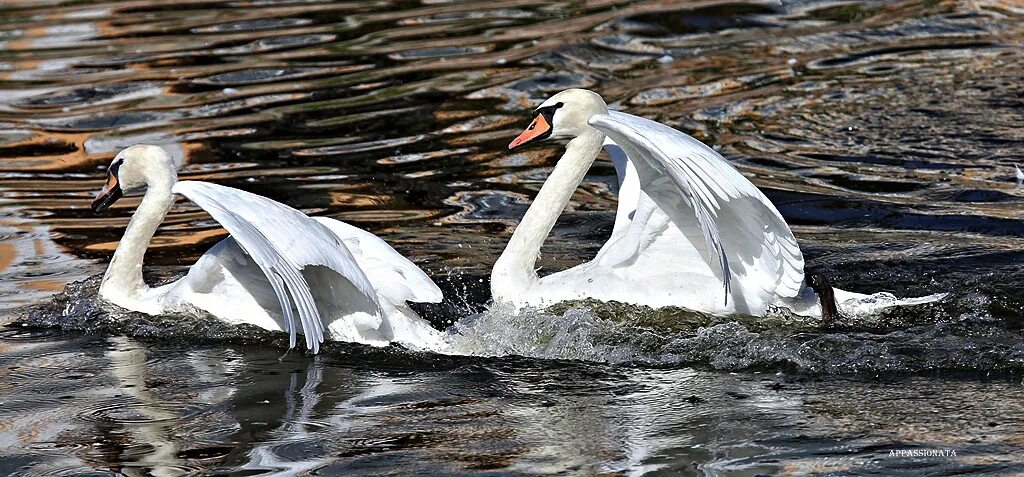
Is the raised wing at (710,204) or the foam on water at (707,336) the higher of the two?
the raised wing at (710,204)

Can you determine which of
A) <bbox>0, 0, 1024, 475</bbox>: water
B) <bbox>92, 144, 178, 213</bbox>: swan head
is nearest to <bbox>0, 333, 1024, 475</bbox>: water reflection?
<bbox>0, 0, 1024, 475</bbox>: water

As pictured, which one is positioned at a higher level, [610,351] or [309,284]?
[309,284]

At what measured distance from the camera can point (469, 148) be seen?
446 inches

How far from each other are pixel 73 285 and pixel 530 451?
11.2 feet

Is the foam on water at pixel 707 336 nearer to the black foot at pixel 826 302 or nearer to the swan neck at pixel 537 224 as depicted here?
the black foot at pixel 826 302

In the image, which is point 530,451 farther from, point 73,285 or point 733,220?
point 73,285

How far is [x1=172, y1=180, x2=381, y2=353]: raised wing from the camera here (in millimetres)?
6125

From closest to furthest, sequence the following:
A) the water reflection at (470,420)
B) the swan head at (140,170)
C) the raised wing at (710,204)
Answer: the water reflection at (470,420) < the raised wing at (710,204) < the swan head at (140,170)

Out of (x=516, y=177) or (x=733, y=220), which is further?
(x=516, y=177)

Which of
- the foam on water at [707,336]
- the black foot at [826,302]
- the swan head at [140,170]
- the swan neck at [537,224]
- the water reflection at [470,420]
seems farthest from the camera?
the swan head at [140,170]

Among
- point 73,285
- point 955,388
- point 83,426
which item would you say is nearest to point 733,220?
point 955,388

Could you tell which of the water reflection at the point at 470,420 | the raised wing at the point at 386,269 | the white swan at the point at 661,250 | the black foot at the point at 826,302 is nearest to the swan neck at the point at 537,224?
the white swan at the point at 661,250

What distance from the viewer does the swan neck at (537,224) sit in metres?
7.16

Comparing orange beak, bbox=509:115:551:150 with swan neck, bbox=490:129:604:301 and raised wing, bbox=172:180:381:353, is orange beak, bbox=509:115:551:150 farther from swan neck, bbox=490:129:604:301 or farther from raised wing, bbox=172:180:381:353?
raised wing, bbox=172:180:381:353
